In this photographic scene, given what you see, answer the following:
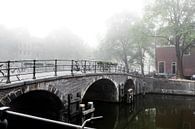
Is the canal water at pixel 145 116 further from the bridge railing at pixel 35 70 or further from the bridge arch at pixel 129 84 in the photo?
the bridge arch at pixel 129 84

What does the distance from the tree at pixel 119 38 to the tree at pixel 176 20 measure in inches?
377

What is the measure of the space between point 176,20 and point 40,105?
22122mm

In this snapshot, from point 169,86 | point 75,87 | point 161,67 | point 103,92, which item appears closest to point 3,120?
point 75,87

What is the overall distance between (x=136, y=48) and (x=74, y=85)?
1162 inches

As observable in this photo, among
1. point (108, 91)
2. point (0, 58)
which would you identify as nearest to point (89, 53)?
point (0, 58)

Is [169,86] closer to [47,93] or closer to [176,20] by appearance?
[176,20]

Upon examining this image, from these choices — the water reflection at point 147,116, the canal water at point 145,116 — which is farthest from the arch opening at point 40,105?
the water reflection at point 147,116

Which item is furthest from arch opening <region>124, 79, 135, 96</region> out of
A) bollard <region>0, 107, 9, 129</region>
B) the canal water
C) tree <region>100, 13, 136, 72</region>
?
bollard <region>0, 107, 9, 129</region>

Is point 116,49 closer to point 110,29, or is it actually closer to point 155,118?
point 110,29

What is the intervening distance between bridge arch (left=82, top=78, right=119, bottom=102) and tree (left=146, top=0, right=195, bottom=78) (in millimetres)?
11463

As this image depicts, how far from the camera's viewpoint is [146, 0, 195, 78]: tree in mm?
29573

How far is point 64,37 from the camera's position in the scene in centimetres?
4928

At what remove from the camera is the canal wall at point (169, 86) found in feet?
92.9

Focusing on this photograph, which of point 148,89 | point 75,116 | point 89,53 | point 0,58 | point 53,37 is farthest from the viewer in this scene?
point 89,53
